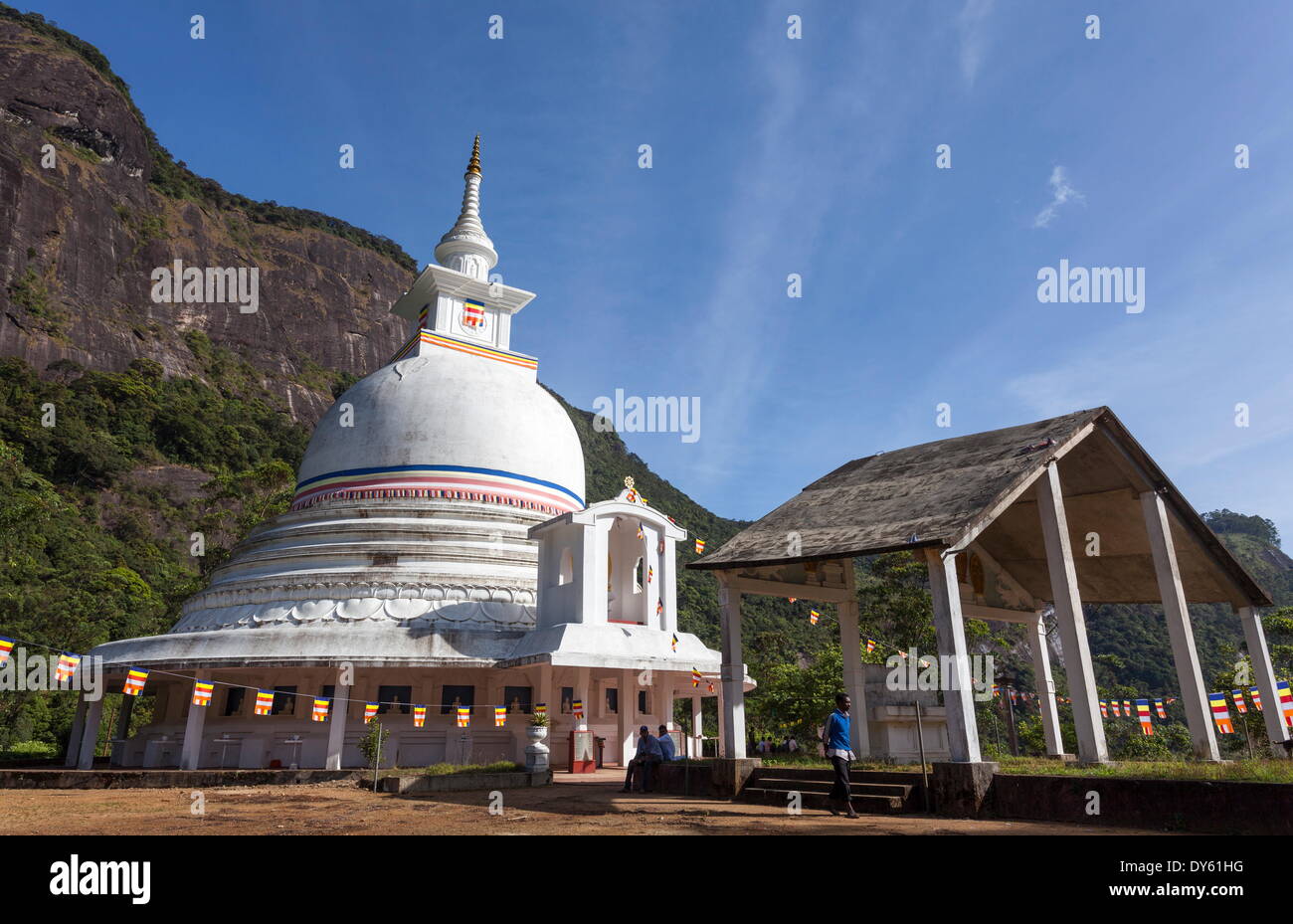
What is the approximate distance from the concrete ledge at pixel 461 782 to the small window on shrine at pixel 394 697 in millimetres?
4349

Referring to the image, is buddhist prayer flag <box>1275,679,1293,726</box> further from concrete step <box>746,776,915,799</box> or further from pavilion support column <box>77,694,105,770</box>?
pavilion support column <box>77,694,105,770</box>

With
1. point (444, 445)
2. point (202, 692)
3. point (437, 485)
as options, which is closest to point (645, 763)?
point (202, 692)

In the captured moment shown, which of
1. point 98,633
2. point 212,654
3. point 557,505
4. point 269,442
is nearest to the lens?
point 212,654

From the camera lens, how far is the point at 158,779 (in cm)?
1864

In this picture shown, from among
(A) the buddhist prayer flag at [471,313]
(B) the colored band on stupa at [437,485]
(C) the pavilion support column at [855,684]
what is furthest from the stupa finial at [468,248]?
(C) the pavilion support column at [855,684]

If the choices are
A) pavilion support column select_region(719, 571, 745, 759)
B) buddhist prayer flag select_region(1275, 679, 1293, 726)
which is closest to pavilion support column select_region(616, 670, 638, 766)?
pavilion support column select_region(719, 571, 745, 759)

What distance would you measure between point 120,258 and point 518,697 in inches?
3314

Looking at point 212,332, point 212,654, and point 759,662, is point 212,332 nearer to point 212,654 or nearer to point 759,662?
point 759,662

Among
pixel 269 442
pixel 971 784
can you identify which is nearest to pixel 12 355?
pixel 269 442

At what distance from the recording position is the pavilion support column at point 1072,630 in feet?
39.0

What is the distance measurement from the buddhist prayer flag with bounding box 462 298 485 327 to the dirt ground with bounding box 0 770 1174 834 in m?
21.8

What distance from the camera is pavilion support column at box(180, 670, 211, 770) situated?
68.2 ft
